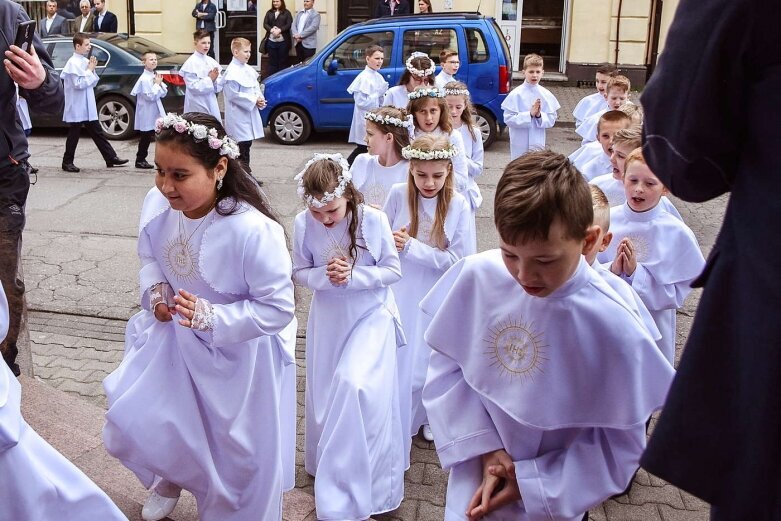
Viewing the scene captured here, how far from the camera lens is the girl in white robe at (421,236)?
4.81m

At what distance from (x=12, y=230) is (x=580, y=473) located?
3.54 m

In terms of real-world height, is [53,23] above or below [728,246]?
below

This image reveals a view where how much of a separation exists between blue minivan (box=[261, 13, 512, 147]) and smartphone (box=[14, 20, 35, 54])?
9.61 metres

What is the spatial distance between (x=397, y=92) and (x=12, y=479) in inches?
276

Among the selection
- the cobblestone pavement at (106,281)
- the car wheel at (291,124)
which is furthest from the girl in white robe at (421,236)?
the car wheel at (291,124)

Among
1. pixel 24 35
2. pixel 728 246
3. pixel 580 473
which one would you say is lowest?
pixel 580 473

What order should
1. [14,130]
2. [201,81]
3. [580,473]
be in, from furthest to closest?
1. [201,81]
2. [14,130]
3. [580,473]

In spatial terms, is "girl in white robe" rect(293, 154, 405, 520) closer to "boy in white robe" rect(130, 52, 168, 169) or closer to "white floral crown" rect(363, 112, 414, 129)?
"white floral crown" rect(363, 112, 414, 129)

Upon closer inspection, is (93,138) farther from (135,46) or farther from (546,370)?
(546,370)

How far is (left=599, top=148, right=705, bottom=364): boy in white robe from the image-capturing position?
414 centimetres

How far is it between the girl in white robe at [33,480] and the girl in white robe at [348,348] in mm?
1213

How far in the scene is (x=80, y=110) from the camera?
12391 millimetres

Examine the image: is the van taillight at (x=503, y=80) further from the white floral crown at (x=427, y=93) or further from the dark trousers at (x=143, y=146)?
the white floral crown at (x=427, y=93)

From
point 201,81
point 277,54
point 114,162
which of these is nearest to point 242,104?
point 201,81
